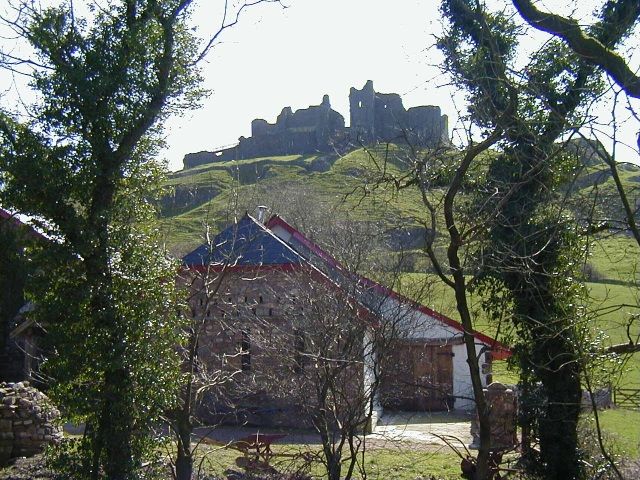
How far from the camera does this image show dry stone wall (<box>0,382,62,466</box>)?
13.4 meters

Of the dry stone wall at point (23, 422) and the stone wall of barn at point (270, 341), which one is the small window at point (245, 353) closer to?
the stone wall of barn at point (270, 341)

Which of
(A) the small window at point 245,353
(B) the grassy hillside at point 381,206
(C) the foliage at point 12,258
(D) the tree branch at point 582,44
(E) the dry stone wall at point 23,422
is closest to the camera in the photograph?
(D) the tree branch at point 582,44

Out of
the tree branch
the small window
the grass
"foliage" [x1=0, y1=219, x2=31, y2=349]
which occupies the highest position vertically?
the tree branch

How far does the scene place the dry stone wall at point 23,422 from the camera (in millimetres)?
13438

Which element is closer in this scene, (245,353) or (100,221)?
(100,221)

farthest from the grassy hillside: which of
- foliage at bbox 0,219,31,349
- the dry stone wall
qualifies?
the dry stone wall

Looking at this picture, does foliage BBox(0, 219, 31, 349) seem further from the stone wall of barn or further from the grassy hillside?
the stone wall of barn

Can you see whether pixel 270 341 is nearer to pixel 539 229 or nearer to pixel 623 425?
pixel 539 229

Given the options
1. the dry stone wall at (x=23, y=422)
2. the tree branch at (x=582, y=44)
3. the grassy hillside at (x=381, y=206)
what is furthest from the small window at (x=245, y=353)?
the tree branch at (x=582, y=44)

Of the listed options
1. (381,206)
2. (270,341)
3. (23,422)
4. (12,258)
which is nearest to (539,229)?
(381,206)

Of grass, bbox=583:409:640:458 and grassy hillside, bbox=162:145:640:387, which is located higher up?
grassy hillside, bbox=162:145:640:387

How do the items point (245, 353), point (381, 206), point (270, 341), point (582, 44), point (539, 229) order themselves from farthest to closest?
1. point (270, 341)
2. point (245, 353)
3. point (381, 206)
4. point (539, 229)
5. point (582, 44)

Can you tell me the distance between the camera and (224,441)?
645 inches

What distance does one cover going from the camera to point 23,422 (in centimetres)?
1366
